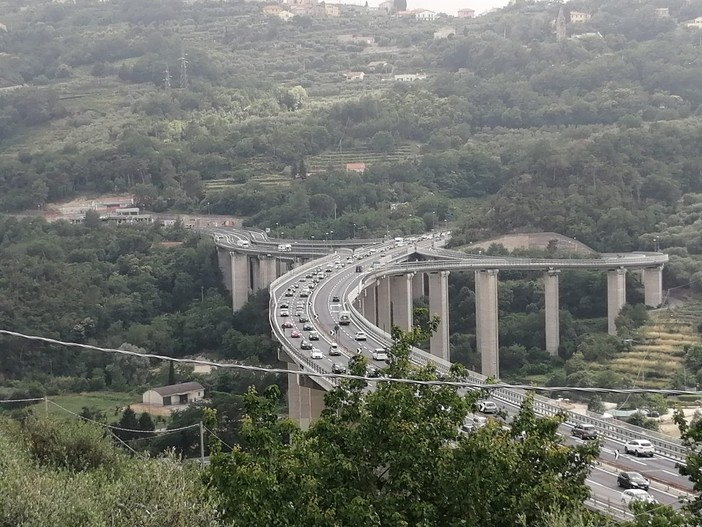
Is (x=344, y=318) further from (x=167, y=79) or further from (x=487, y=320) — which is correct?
(x=167, y=79)

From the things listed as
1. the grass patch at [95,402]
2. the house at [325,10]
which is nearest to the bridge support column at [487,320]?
the grass patch at [95,402]

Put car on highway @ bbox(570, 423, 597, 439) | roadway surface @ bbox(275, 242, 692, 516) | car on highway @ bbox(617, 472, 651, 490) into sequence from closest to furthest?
car on highway @ bbox(617, 472, 651, 490), roadway surface @ bbox(275, 242, 692, 516), car on highway @ bbox(570, 423, 597, 439)

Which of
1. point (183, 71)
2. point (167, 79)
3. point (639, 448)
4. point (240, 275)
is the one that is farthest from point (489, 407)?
point (183, 71)

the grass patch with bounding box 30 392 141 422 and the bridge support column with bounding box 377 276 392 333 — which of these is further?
the bridge support column with bounding box 377 276 392 333

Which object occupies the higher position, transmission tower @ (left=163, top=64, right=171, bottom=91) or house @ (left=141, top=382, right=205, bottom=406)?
transmission tower @ (left=163, top=64, right=171, bottom=91)

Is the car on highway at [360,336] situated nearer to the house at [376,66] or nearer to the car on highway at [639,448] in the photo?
the car on highway at [639,448]

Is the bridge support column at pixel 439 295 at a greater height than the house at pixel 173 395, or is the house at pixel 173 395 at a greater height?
the house at pixel 173 395

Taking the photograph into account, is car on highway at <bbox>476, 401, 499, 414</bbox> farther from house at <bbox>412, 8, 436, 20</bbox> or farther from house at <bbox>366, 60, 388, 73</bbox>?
house at <bbox>412, 8, 436, 20</bbox>

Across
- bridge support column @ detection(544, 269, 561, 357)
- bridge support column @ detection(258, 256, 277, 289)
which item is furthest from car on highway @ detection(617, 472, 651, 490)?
bridge support column @ detection(258, 256, 277, 289)
